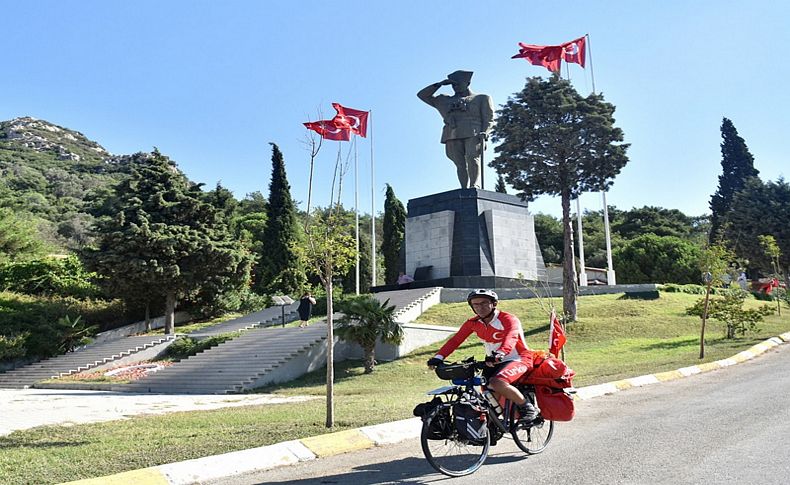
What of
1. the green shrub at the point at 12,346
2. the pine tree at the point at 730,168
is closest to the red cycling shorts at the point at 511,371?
the green shrub at the point at 12,346

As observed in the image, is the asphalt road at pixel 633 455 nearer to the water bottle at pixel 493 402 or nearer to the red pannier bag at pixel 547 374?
the water bottle at pixel 493 402

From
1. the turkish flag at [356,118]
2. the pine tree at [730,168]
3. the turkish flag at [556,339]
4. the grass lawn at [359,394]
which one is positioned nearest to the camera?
the grass lawn at [359,394]

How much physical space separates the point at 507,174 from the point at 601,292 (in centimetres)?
766

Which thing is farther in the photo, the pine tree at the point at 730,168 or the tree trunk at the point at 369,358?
the pine tree at the point at 730,168

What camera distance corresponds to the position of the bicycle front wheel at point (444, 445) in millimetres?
4668

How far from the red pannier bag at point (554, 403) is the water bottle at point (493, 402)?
523mm

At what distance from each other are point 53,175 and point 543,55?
83.3 metres

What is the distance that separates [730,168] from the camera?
51344mm

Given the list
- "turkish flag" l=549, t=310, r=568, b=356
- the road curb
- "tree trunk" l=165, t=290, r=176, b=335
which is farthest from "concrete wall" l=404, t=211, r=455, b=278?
"turkish flag" l=549, t=310, r=568, b=356

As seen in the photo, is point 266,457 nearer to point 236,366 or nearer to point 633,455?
point 633,455

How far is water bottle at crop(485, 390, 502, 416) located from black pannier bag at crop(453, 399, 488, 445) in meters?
0.27

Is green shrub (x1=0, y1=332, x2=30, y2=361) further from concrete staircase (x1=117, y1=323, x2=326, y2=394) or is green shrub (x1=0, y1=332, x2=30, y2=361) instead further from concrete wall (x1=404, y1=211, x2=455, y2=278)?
concrete wall (x1=404, y1=211, x2=455, y2=278)

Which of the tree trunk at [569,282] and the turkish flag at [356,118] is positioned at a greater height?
the turkish flag at [356,118]

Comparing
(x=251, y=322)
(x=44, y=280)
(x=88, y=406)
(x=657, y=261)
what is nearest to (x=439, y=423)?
(x=88, y=406)
